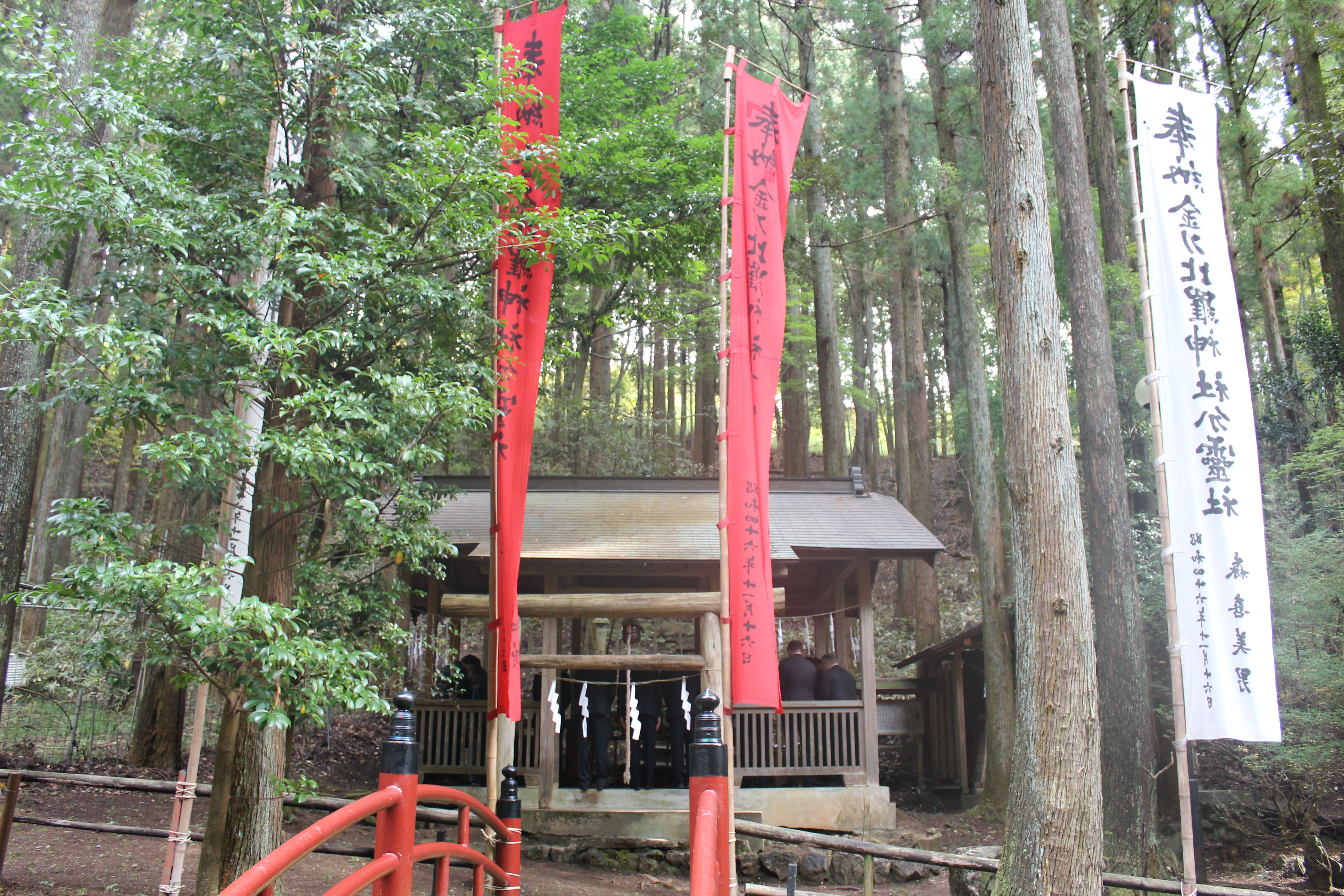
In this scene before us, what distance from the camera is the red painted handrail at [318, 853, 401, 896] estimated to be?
7.93 ft

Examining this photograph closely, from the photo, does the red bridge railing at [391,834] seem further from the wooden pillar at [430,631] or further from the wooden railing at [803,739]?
the wooden pillar at [430,631]

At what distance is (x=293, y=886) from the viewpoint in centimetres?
666

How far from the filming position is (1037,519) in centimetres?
545

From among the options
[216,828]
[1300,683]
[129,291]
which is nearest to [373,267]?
[129,291]

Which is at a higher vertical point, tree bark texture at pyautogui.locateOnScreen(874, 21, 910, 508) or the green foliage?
tree bark texture at pyautogui.locateOnScreen(874, 21, 910, 508)

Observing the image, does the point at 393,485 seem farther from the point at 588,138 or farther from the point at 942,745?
the point at 942,745

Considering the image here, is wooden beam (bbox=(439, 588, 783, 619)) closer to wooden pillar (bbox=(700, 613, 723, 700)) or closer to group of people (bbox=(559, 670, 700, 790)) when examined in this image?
wooden pillar (bbox=(700, 613, 723, 700))

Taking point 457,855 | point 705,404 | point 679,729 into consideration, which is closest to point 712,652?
point 679,729

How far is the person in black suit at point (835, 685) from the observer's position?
10117mm

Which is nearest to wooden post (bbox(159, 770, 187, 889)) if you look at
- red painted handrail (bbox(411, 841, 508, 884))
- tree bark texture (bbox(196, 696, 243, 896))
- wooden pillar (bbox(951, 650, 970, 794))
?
tree bark texture (bbox(196, 696, 243, 896))

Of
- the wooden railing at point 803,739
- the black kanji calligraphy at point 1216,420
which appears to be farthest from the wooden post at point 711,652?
the black kanji calligraphy at point 1216,420

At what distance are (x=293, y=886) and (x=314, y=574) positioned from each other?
265cm

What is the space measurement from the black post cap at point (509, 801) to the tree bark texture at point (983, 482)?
815 cm

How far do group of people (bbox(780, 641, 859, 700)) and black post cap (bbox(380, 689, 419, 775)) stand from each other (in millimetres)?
7542
